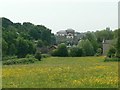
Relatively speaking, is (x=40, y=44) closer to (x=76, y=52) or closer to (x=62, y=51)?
(x=62, y=51)

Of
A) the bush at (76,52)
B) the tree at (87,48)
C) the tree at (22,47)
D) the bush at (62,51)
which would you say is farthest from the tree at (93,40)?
the tree at (22,47)

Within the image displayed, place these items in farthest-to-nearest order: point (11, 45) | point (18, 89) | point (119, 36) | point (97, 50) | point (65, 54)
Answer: point (97, 50) < point (65, 54) < point (11, 45) < point (119, 36) < point (18, 89)

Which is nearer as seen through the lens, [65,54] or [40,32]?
[65,54]

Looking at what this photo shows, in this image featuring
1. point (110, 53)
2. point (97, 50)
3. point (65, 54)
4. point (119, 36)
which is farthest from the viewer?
point (97, 50)

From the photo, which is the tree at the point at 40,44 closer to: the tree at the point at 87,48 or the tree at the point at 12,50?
the tree at the point at 87,48

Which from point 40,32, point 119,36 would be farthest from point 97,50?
point 119,36

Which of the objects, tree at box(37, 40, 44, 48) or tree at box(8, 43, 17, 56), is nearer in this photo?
tree at box(8, 43, 17, 56)

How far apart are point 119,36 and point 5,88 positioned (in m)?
50.2

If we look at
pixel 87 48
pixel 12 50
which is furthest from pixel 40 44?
pixel 12 50

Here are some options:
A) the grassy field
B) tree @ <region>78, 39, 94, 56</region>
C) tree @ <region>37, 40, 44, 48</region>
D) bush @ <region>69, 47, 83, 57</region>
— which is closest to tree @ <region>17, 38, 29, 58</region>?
bush @ <region>69, 47, 83, 57</region>

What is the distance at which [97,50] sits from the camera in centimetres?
10494

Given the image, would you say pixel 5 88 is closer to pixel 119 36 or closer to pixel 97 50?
pixel 119 36

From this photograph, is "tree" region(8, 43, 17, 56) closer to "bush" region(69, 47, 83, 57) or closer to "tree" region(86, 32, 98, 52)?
"bush" region(69, 47, 83, 57)

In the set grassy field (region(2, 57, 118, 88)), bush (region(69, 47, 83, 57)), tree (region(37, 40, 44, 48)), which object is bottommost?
grassy field (region(2, 57, 118, 88))
